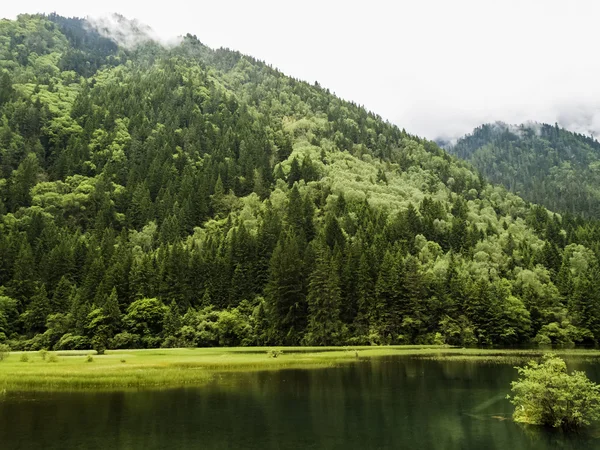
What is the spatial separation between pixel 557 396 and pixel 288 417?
834 inches

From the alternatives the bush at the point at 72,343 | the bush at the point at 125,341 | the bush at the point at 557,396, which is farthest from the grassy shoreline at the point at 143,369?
the bush at the point at 72,343

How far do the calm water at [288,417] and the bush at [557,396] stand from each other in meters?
1.54

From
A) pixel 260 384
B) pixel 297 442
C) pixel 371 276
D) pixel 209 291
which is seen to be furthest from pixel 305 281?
pixel 297 442

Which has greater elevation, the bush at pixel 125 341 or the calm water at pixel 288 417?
the calm water at pixel 288 417

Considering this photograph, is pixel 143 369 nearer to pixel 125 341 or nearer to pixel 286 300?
pixel 125 341

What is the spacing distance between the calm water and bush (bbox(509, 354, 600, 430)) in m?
1.54

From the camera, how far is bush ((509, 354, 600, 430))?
36406 mm

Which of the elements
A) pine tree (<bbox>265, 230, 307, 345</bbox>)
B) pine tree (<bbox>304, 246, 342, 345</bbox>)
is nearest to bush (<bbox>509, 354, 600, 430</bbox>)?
pine tree (<bbox>304, 246, 342, 345</bbox>)

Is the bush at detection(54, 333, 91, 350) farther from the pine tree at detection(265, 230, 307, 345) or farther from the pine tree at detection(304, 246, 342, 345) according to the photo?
the pine tree at detection(304, 246, 342, 345)

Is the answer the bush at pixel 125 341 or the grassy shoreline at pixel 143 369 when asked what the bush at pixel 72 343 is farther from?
the grassy shoreline at pixel 143 369

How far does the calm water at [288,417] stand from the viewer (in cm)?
3506

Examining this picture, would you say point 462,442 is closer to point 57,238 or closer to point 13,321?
point 13,321

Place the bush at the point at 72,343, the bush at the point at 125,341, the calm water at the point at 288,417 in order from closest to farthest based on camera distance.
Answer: the calm water at the point at 288,417, the bush at the point at 72,343, the bush at the point at 125,341

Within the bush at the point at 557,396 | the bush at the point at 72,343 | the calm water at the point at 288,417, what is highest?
the bush at the point at 557,396
